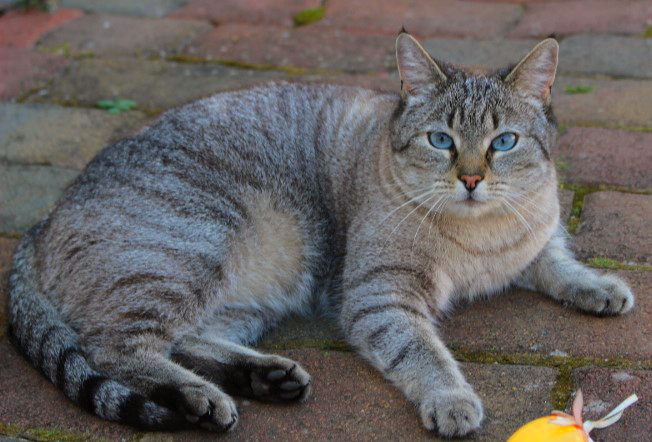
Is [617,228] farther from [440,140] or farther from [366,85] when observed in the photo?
[366,85]

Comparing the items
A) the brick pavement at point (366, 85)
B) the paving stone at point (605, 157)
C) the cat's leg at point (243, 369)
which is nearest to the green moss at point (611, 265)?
the brick pavement at point (366, 85)

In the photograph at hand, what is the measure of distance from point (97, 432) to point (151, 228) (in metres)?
0.80

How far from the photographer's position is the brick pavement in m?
2.99

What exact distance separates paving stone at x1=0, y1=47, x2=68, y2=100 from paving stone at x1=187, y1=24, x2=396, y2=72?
0.91 meters

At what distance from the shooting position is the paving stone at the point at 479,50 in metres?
5.59

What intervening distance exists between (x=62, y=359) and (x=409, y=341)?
4.00 ft

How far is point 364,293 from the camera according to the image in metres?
3.44

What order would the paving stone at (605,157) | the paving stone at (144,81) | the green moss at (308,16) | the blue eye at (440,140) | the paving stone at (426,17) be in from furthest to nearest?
the green moss at (308,16) < the paving stone at (426,17) < the paving stone at (144,81) < the paving stone at (605,157) < the blue eye at (440,140)

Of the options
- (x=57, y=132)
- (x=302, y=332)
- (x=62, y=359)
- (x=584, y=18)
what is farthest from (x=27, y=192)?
(x=584, y=18)

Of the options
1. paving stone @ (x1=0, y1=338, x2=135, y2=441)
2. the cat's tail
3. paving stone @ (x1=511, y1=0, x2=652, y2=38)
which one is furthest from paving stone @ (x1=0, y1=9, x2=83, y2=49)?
paving stone @ (x1=0, y1=338, x2=135, y2=441)

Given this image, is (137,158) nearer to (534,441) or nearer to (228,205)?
(228,205)

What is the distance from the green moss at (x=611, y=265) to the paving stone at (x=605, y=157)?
2.13 feet

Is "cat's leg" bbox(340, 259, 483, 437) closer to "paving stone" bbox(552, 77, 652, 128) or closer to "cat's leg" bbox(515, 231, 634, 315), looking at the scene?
"cat's leg" bbox(515, 231, 634, 315)

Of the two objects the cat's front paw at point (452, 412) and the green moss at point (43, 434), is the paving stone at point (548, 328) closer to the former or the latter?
the cat's front paw at point (452, 412)
